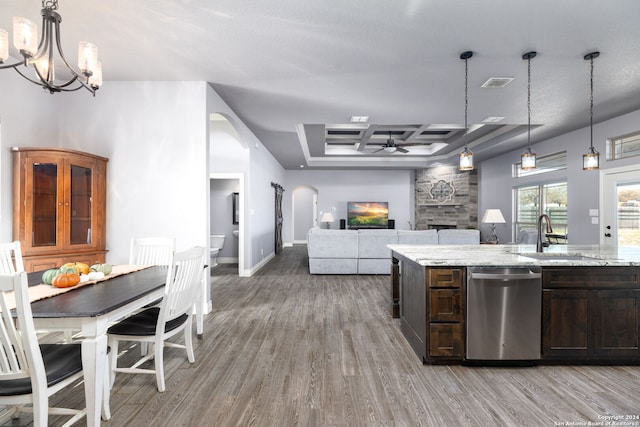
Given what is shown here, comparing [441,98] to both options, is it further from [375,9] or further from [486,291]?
[486,291]

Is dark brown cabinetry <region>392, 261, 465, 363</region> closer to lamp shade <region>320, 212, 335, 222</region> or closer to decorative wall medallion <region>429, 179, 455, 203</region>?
lamp shade <region>320, 212, 335, 222</region>

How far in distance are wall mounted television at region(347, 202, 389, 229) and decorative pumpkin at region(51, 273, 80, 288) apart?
28.7ft

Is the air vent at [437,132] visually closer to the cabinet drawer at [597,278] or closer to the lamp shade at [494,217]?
the lamp shade at [494,217]

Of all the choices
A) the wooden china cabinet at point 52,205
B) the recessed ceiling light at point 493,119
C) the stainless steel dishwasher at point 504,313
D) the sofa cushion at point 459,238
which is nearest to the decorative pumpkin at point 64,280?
the wooden china cabinet at point 52,205

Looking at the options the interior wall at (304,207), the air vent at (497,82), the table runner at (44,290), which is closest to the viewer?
the table runner at (44,290)

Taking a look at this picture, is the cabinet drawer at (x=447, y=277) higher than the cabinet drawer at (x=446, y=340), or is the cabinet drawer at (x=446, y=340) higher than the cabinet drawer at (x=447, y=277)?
the cabinet drawer at (x=447, y=277)

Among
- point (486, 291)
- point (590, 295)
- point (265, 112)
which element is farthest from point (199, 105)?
point (590, 295)

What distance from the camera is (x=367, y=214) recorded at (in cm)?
1043

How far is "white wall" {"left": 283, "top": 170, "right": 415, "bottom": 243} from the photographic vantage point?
10.5 m

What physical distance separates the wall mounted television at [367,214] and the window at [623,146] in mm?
5933

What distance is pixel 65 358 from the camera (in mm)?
1646

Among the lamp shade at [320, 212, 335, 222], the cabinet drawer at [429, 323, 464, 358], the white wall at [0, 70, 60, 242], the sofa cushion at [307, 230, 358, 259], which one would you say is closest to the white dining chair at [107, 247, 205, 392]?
the cabinet drawer at [429, 323, 464, 358]

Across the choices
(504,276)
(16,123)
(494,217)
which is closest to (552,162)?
(494,217)

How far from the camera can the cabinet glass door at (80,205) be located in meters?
3.34
